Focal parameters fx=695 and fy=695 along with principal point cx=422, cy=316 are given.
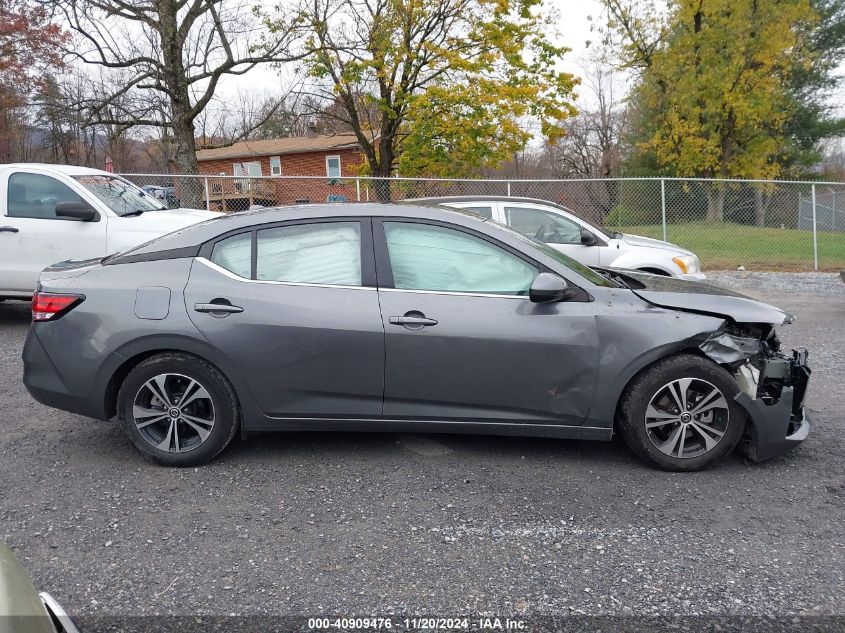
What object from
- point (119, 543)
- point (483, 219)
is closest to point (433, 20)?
point (483, 219)

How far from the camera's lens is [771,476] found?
13.3 feet

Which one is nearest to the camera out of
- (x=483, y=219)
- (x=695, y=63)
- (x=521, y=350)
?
(x=521, y=350)

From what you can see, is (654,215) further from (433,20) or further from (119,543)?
(119,543)

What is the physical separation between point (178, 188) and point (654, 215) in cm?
985

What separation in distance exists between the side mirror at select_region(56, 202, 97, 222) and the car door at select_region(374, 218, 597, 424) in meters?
4.99

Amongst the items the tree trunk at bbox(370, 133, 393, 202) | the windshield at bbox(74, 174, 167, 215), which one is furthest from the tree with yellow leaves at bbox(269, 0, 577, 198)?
the windshield at bbox(74, 174, 167, 215)

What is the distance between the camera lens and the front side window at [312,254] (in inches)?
165

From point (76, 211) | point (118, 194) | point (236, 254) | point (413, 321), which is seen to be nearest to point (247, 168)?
point (118, 194)

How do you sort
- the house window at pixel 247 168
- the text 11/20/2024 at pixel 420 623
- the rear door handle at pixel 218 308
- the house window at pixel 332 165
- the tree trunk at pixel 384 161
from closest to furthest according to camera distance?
the text 11/20/2024 at pixel 420 623 < the rear door handle at pixel 218 308 < the tree trunk at pixel 384 161 < the house window at pixel 332 165 < the house window at pixel 247 168

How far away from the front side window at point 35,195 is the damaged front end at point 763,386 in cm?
699

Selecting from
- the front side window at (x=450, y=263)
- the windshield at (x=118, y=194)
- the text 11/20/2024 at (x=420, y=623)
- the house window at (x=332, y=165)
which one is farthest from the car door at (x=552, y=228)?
the house window at (x=332, y=165)

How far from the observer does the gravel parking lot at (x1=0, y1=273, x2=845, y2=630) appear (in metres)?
2.91

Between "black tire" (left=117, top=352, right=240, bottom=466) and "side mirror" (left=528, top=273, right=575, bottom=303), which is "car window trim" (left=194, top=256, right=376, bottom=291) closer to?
"black tire" (left=117, top=352, right=240, bottom=466)

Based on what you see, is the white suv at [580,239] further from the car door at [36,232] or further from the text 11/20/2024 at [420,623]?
the text 11/20/2024 at [420,623]
